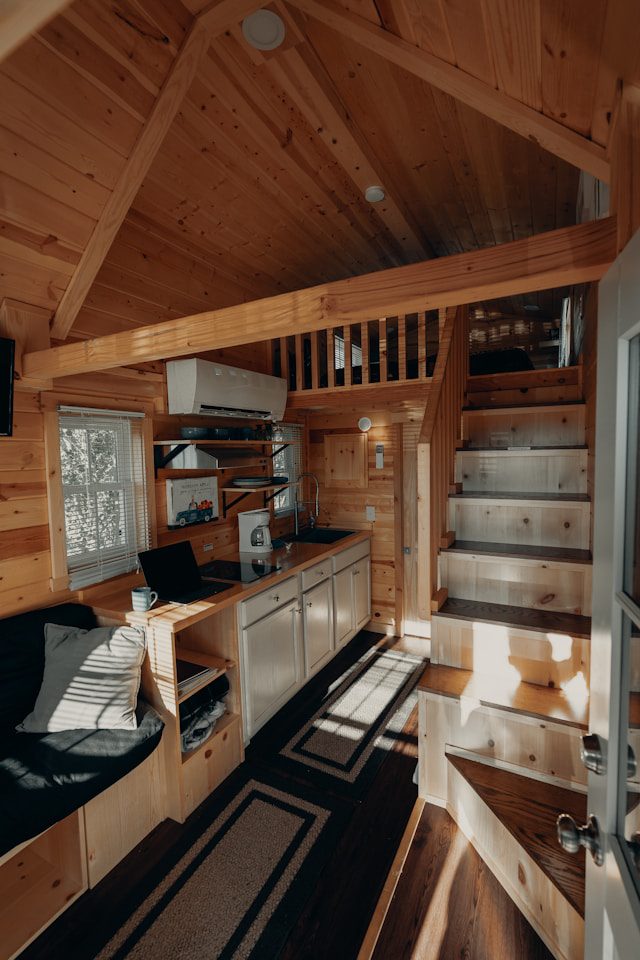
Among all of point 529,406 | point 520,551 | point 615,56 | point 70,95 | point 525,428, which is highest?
point 70,95

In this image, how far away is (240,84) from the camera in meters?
2.13

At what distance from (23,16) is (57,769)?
7.11 ft

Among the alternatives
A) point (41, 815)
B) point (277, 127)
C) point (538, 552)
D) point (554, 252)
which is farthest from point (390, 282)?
point (41, 815)

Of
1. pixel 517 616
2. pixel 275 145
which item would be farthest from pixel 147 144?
pixel 517 616

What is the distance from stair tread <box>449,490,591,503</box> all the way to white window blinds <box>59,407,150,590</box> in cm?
182

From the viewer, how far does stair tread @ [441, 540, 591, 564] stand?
1.97 metres

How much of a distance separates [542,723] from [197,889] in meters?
1.51

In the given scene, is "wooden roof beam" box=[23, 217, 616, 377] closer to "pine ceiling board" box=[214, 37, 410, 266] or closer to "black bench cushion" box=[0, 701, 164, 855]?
"pine ceiling board" box=[214, 37, 410, 266]

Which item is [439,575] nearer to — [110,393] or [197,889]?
[197,889]

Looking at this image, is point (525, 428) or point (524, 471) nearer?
point (524, 471)

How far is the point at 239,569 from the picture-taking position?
119 inches

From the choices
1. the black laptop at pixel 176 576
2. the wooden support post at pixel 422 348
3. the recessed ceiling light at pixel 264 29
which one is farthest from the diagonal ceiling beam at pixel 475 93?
the black laptop at pixel 176 576

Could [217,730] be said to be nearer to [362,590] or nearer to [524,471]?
[362,590]

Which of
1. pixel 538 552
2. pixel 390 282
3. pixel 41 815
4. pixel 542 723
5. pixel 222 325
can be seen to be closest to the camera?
pixel 390 282
